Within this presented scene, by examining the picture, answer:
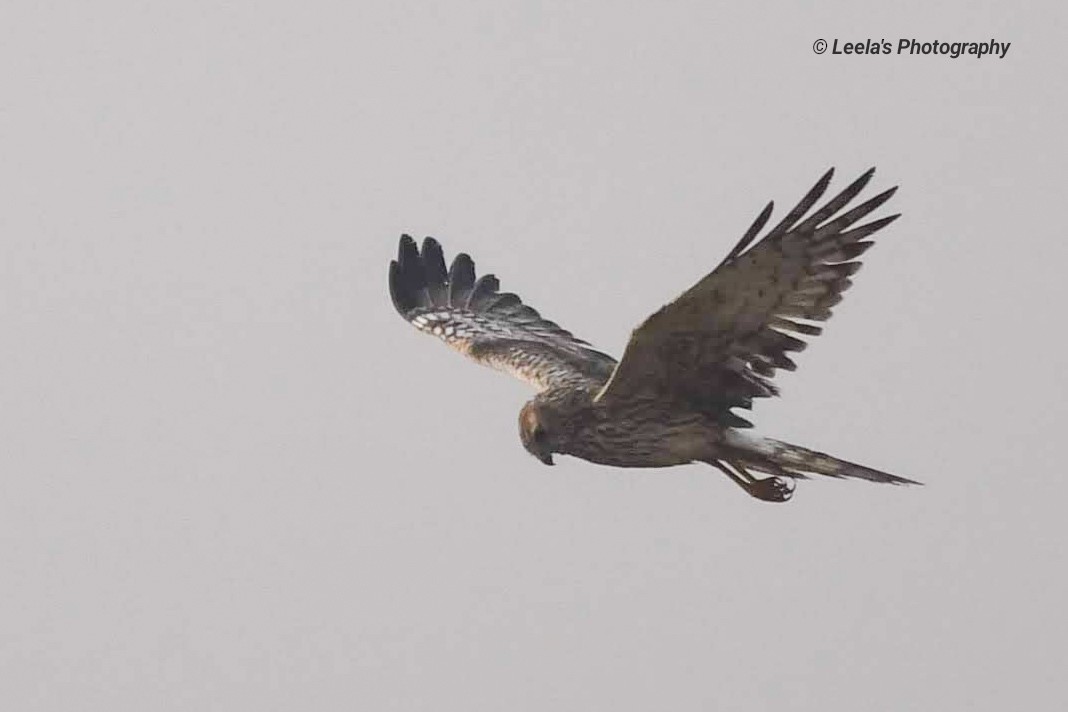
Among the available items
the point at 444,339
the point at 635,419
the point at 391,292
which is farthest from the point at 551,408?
the point at 391,292

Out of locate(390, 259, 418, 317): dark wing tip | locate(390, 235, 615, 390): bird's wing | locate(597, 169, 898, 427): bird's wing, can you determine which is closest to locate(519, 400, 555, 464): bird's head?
locate(597, 169, 898, 427): bird's wing

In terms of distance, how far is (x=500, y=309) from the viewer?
51.2 ft

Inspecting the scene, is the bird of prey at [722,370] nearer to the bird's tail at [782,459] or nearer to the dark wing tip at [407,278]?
the bird's tail at [782,459]

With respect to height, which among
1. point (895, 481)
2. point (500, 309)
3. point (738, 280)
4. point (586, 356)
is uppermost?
point (500, 309)

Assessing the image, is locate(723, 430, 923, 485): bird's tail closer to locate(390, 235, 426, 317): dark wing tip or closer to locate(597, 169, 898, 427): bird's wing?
locate(597, 169, 898, 427): bird's wing

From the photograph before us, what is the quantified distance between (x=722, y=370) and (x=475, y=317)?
4.63 meters

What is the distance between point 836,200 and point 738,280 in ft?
1.90

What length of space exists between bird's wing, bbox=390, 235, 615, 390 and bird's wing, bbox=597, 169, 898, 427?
7.26ft

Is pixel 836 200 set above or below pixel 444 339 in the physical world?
below

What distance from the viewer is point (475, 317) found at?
15.4 m

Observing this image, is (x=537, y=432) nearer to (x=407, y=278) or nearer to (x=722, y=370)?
→ (x=722, y=370)

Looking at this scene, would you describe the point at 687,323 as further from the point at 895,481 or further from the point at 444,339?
the point at 444,339

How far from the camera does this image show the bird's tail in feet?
36.9

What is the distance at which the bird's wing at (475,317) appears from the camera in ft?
45.0
